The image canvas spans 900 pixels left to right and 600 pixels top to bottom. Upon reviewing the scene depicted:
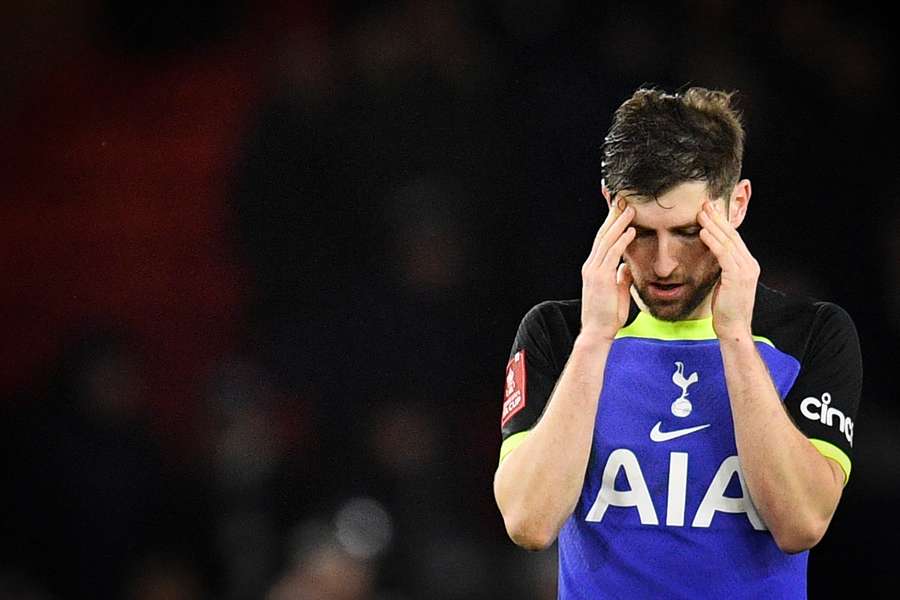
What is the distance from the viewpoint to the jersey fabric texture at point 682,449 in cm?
222

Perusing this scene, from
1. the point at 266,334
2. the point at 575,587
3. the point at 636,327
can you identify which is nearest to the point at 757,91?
the point at 266,334

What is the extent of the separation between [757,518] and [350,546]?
96.9 inches

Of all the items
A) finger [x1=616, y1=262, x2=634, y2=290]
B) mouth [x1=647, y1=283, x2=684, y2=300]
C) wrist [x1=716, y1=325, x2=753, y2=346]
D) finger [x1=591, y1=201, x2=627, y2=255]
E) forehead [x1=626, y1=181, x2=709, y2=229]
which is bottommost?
wrist [x1=716, y1=325, x2=753, y2=346]

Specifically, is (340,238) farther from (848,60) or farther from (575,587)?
(575,587)

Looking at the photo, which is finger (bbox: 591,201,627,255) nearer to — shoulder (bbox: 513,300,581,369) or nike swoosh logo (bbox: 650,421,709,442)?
shoulder (bbox: 513,300,581,369)

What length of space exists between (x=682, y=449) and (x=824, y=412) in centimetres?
26

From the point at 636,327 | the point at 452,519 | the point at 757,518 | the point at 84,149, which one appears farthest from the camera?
the point at 84,149

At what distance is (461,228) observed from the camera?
4.72m

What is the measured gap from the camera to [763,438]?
210cm

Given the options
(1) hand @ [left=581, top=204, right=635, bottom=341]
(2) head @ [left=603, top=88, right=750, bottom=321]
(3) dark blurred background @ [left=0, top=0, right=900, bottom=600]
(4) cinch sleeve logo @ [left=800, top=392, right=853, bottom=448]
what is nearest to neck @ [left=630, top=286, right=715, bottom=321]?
(2) head @ [left=603, top=88, right=750, bottom=321]

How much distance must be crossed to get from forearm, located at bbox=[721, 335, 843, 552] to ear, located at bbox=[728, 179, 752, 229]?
269mm

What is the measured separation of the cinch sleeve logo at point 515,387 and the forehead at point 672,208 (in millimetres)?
361

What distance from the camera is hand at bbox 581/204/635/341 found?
7.27 feet

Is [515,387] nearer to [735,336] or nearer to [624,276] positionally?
[624,276]
